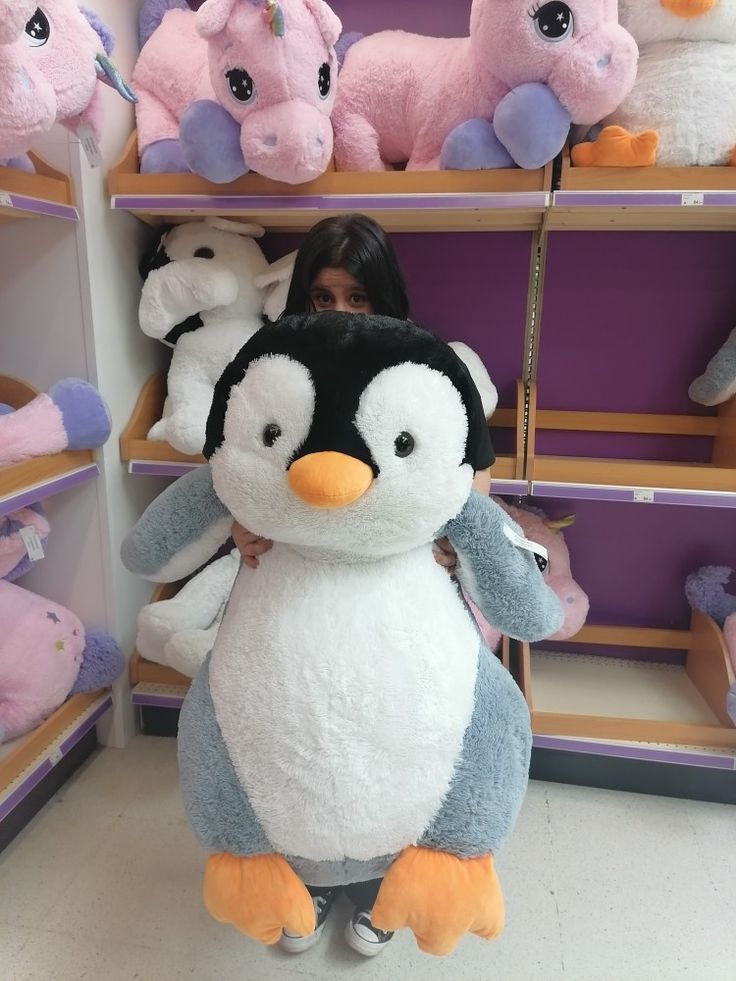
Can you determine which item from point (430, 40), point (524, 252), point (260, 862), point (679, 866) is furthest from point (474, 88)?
point (679, 866)

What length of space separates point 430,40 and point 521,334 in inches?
29.0

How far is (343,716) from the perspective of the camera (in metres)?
0.80

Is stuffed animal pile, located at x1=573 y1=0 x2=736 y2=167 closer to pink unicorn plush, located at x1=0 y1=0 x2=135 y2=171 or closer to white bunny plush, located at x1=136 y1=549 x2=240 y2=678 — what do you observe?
pink unicorn plush, located at x1=0 y1=0 x2=135 y2=171

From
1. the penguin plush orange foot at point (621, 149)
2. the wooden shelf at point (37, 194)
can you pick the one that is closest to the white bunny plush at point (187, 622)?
the wooden shelf at point (37, 194)

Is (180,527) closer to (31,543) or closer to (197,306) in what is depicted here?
(31,543)

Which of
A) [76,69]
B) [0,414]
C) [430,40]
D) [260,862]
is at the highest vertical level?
[430,40]

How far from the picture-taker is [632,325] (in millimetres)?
1865

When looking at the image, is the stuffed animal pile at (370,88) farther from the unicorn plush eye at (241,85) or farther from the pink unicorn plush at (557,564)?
the pink unicorn plush at (557,564)

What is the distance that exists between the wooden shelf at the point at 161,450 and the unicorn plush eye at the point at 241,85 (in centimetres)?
74

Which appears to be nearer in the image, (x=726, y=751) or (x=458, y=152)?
(x=458, y=152)

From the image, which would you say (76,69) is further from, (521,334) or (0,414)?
(521,334)

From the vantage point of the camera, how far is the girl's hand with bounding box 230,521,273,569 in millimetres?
911

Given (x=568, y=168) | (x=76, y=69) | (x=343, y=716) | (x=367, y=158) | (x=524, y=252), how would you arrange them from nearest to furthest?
(x=343, y=716) < (x=76, y=69) < (x=568, y=168) < (x=367, y=158) < (x=524, y=252)

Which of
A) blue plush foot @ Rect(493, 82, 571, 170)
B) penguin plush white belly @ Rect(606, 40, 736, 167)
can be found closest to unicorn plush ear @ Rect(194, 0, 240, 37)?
blue plush foot @ Rect(493, 82, 571, 170)
